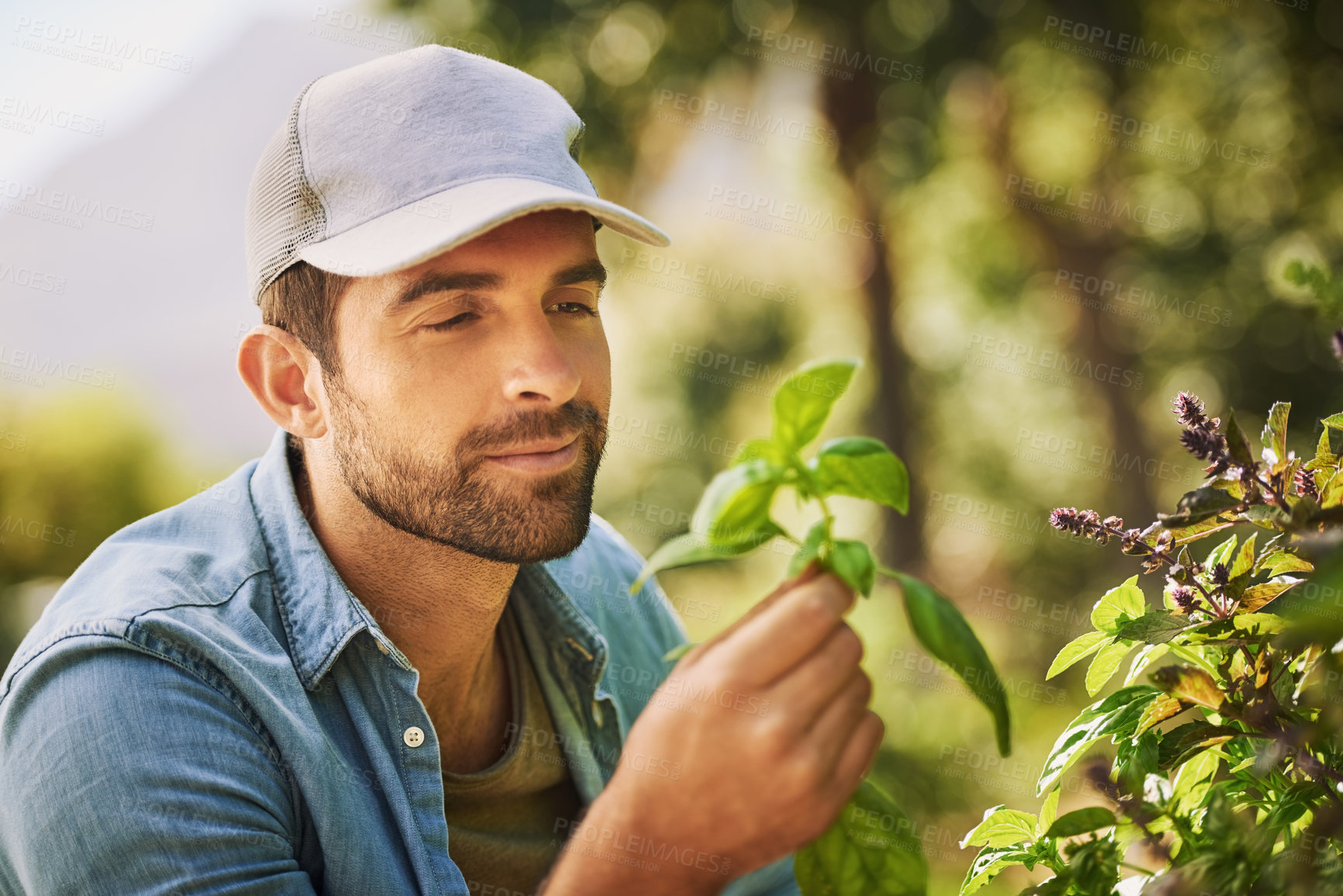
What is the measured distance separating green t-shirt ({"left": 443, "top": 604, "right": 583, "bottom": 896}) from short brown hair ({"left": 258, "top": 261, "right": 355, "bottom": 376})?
2.20ft

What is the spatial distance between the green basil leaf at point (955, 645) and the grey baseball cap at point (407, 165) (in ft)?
2.45

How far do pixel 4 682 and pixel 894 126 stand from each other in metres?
5.65

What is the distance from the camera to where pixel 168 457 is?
15.6ft

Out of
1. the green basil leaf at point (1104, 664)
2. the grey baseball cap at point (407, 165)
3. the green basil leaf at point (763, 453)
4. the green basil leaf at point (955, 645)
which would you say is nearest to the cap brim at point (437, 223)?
the grey baseball cap at point (407, 165)

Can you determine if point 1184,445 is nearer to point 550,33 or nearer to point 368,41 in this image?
point 368,41

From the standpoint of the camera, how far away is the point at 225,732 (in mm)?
1173

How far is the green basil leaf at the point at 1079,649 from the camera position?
933 millimetres

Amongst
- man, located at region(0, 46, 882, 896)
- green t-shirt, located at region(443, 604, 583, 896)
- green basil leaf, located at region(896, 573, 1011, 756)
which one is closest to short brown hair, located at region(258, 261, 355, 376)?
man, located at region(0, 46, 882, 896)

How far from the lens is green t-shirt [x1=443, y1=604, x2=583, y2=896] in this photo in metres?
1.59

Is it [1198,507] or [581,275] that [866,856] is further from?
[581,275]

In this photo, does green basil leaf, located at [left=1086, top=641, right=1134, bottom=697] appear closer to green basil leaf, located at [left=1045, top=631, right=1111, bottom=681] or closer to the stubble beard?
green basil leaf, located at [left=1045, top=631, right=1111, bottom=681]

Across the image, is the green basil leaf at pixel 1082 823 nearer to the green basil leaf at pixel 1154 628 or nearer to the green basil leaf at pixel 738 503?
the green basil leaf at pixel 1154 628

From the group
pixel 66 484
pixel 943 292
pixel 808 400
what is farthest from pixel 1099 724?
pixel 943 292

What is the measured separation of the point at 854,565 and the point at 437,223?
2.54 ft
